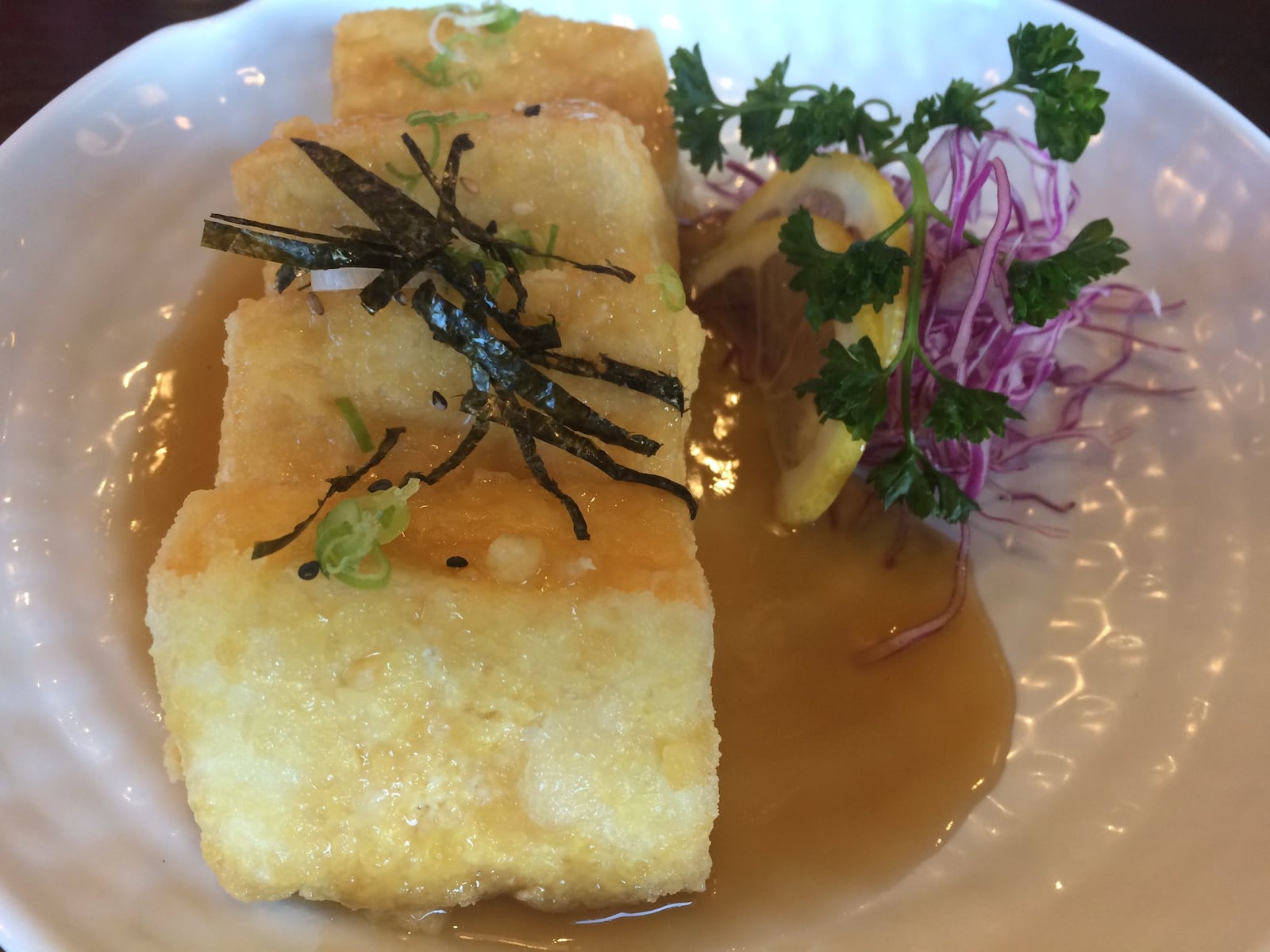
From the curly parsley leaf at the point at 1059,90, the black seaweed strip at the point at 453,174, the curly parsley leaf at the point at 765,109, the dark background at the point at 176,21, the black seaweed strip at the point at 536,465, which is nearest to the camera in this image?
the black seaweed strip at the point at 536,465

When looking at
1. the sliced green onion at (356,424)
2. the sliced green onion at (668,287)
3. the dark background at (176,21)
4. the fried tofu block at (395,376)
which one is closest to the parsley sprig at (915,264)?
the sliced green onion at (668,287)

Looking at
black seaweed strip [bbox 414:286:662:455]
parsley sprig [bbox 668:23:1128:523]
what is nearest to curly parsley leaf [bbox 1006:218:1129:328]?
parsley sprig [bbox 668:23:1128:523]

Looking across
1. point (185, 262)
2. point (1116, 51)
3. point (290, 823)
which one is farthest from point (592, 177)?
point (1116, 51)

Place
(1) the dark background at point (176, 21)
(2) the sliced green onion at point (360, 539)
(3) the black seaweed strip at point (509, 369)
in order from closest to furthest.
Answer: (2) the sliced green onion at point (360, 539) < (3) the black seaweed strip at point (509, 369) < (1) the dark background at point (176, 21)

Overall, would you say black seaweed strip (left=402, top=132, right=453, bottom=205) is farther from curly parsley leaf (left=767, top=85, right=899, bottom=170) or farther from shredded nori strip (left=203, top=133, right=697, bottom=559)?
curly parsley leaf (left=767, top=85, right=899, bottom=170)

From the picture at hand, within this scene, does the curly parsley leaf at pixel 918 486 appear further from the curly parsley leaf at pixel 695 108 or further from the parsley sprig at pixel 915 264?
the curly parsley leaf at pixel 695 108

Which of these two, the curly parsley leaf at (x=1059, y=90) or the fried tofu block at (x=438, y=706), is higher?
the curly parsley leaf at (x=1059, y=90)
